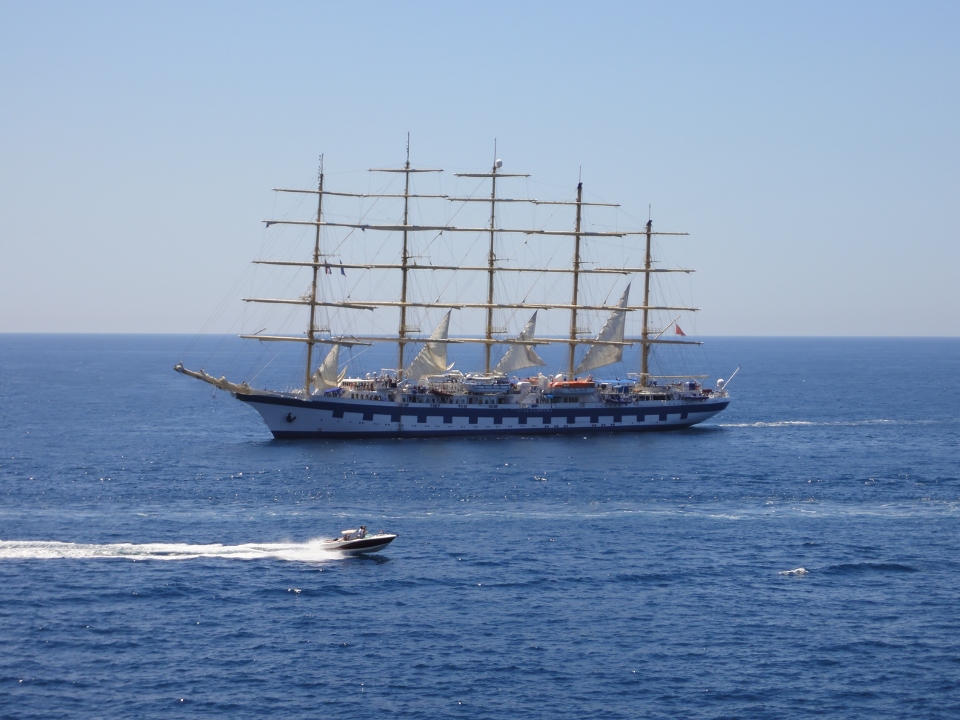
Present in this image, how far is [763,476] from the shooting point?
85.3 meters

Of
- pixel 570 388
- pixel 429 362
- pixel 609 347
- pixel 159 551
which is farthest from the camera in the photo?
pixel 609 347

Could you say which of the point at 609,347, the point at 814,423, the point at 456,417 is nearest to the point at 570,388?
the point at 609,347

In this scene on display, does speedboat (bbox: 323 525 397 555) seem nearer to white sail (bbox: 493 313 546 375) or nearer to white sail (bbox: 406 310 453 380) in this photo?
white sail (bbox: 406 310 453 380)

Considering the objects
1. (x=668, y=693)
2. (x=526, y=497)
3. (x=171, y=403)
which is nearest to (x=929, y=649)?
(x=668, y=693)

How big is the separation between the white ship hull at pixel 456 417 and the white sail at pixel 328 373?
3.77 meters

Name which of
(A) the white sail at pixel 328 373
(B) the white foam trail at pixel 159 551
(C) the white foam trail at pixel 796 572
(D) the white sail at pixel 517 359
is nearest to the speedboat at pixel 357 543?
(B) the white foam trail at pixel 159 551

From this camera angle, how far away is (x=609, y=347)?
12038cm

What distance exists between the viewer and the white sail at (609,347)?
119812 mm

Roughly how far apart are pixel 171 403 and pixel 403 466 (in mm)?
69464

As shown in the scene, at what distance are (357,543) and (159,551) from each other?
35.2 ft

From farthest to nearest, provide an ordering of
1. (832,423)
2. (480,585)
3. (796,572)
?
1. (832,423)
2. (796,572)
3. (480,585)

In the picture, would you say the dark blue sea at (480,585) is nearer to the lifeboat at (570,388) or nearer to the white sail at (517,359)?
the lifeboat at (570,388)

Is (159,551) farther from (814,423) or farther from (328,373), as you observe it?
(814,423)

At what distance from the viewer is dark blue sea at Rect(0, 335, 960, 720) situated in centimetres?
4197
